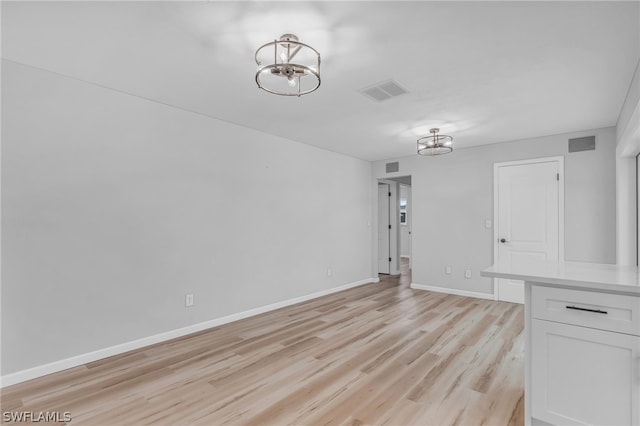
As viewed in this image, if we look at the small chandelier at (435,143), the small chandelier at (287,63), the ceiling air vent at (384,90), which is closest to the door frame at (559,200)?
the small chandelier at (435,143)

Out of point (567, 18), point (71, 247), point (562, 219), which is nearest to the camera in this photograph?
point (567, 18)

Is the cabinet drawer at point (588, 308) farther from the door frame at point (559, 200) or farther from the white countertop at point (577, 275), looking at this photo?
the door frame at point (559, 200)

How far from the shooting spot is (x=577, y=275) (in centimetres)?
174

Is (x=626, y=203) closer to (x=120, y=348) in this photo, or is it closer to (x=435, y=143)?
(x=435, y=143)

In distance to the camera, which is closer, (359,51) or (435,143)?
(359,51)

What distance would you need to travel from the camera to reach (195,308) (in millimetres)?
3543

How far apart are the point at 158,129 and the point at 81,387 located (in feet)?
7.85

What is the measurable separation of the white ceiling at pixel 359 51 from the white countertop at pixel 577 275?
61.6 inches

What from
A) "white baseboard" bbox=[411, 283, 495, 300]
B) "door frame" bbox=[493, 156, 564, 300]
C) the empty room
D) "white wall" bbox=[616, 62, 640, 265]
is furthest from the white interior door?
"white wall" bbox=[616, 62, 640, 265]

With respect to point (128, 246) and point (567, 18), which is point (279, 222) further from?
point (567, 18)

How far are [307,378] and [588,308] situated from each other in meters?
1.92

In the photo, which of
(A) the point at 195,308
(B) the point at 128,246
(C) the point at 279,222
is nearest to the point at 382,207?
(C) the point at 279,222

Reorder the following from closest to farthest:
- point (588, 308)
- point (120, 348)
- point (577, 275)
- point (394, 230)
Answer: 1. point (588, 308)
2. point (577, 275)
3. point (120, 348)
4. point (394, 230)

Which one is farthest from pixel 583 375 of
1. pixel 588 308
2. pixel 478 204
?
pixel 478 204
